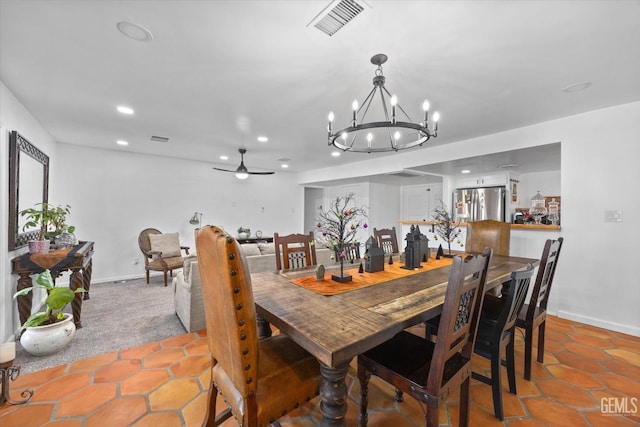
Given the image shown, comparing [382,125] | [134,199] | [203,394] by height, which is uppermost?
[382,125]

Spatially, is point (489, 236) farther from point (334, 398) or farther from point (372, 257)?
point (334, 398)

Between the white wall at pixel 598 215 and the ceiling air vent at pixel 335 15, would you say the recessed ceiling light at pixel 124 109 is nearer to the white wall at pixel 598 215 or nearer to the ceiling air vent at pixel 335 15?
the ceiling air vent at pixel 335 15

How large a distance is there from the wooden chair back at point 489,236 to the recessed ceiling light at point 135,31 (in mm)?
3745

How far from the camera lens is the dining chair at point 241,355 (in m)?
1.05

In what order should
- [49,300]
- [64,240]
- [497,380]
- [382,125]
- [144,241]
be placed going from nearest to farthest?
[497,380], [382,125], [49,300], [64,240], [144,241]

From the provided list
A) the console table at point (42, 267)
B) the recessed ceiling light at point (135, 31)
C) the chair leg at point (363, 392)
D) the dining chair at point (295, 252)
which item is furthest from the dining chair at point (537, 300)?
the console table at point (42, 267)

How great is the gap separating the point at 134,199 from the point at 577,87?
6.76 m

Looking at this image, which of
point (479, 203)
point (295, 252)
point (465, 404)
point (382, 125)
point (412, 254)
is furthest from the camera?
point (479, 203)

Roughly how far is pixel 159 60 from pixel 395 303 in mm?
2488

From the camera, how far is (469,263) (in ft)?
3.95

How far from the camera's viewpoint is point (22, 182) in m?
2.90

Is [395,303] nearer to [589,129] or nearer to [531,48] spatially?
[531,48]

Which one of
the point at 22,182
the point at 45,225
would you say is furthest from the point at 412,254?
the point at 22,182

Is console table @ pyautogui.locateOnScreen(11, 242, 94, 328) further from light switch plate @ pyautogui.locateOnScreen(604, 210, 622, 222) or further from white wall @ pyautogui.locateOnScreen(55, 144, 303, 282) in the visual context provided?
light switch plate @ pyautogui.locateOnScreen(604, 210, 622, 222)
